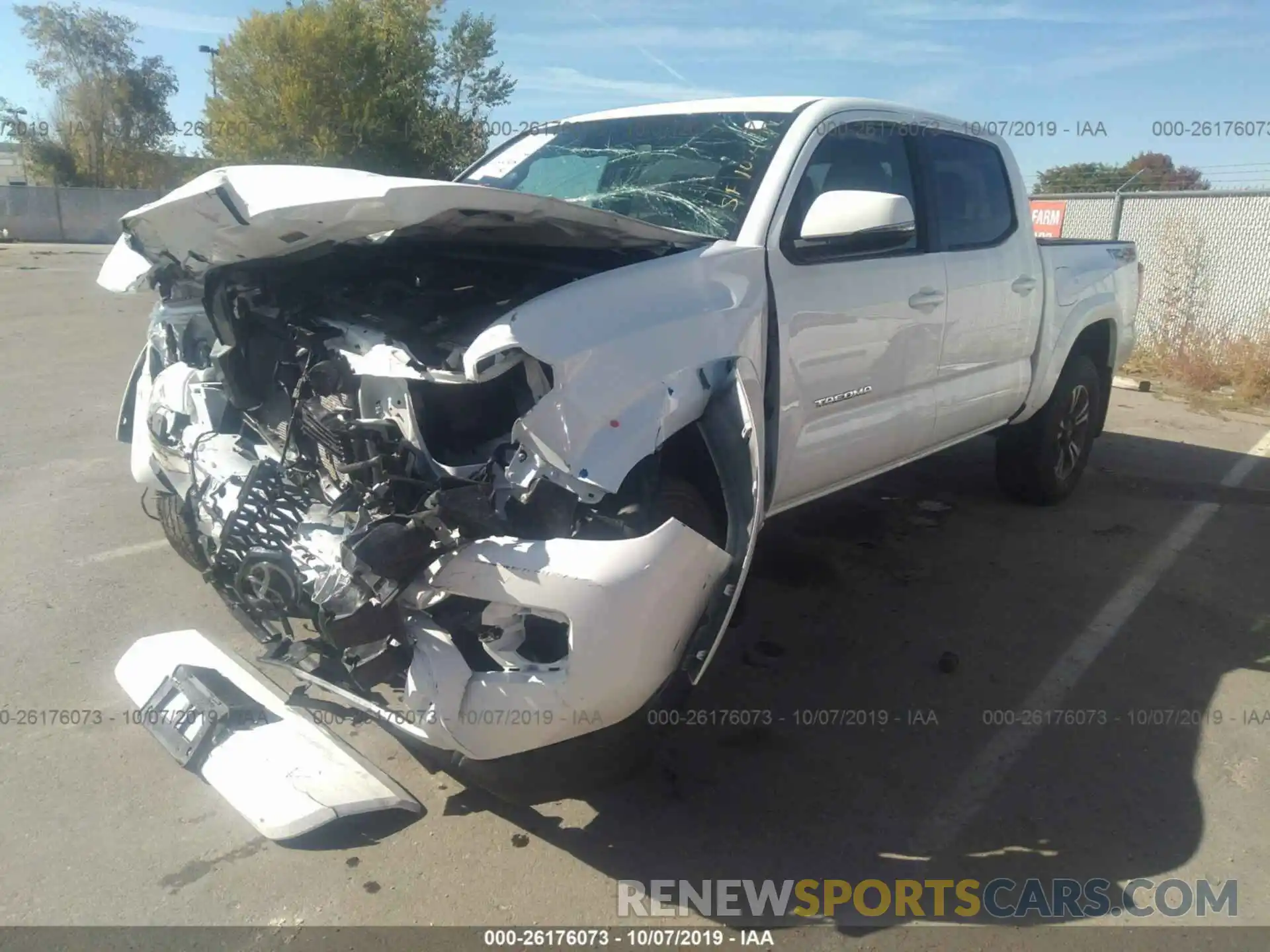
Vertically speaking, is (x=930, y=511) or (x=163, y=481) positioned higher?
(x=163, y=481)

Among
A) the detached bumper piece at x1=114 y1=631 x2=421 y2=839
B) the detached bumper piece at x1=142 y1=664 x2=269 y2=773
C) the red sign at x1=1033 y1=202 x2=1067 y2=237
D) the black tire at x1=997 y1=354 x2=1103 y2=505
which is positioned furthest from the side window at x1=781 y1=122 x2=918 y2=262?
the red sign at x1=1033 y1=202 x2=1067 y2=237

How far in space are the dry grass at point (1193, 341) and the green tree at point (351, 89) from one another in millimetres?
14182

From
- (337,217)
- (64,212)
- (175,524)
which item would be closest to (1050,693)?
(337,217)

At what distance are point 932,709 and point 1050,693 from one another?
1.73 ft

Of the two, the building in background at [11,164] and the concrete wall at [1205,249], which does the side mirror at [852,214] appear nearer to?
the concrete wall at [1205,249]

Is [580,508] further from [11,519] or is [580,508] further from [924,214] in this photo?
[11,519]

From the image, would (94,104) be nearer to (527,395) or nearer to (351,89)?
(351,89)

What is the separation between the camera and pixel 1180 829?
2945mm

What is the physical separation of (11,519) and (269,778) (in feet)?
10.8

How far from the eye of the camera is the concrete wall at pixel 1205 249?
1116 centimetres

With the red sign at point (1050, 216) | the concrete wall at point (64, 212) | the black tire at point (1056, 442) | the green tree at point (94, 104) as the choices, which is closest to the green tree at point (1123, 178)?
the red sign at point (1050, 216)

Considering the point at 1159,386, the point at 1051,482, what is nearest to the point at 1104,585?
the point at 1051,482

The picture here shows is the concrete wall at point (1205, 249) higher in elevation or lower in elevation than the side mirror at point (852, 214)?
lower

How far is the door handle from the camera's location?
4004 millimetres
